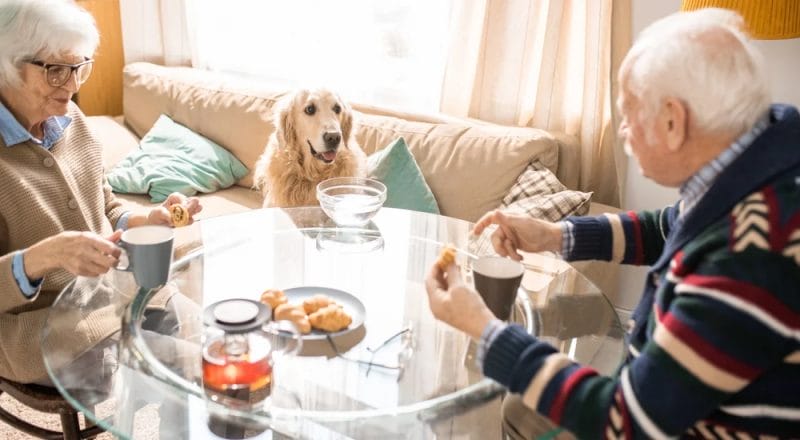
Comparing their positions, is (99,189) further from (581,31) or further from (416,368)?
(581,31)

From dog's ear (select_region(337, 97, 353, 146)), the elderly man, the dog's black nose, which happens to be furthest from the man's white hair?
dog's ear (select_region(337, 97, 353, 146))

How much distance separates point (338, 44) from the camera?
323cm

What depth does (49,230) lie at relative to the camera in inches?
63.5

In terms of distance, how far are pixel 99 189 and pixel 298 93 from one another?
904 millimetres

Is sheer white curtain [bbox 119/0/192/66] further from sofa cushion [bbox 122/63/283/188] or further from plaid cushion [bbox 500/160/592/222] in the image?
plaid cushion [bbox 500/160/592/222]

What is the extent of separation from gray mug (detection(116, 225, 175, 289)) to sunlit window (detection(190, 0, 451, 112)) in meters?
1.33

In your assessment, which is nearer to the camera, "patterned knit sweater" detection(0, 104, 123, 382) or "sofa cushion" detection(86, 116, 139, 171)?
"patterned knit sweater" detection(0, 104, 123, 382)

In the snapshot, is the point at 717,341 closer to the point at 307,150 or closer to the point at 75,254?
the point at 75,254

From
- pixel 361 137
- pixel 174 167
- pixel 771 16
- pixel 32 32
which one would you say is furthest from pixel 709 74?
pixel 174 167

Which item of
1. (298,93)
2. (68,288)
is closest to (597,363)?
(68,288)

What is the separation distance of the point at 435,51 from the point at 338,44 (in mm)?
571

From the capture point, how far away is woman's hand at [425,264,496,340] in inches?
42.4

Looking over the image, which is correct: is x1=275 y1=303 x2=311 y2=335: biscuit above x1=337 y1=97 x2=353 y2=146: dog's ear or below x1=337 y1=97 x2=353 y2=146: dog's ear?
below

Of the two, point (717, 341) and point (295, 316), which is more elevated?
point (717, 341)
